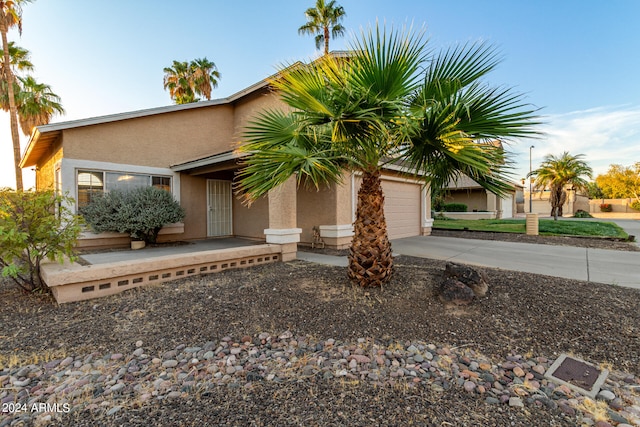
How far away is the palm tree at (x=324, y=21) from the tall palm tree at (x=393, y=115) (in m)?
15.4

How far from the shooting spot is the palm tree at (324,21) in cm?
1666

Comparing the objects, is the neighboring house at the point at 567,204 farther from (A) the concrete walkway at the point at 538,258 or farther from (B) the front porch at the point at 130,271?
(B) the front porch at the point at 130,271

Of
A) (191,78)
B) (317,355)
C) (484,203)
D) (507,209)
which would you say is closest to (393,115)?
(317,355)

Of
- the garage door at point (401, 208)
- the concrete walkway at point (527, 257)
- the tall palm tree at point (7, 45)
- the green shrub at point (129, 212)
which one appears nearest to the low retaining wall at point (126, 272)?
the concrete walkway at point (527, 257)

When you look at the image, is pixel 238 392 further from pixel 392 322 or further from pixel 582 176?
pixel 582 176

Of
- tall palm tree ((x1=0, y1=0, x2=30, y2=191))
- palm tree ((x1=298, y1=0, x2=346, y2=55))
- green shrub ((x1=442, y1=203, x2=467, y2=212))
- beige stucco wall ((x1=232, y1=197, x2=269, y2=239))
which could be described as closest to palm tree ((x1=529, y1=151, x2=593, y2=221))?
green shrub ((x1=442, y1=203, x2=467, y2=212))

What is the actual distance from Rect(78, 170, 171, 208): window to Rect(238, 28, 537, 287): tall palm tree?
7049 millimetres

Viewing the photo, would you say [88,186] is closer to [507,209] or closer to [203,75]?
[203,75]

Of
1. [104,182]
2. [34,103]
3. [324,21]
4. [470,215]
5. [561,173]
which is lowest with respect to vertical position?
[470,215]

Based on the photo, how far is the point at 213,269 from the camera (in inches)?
224

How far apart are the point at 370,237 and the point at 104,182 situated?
345 inches

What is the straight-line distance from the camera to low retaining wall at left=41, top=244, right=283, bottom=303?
413cm

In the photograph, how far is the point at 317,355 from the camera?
2.92 m

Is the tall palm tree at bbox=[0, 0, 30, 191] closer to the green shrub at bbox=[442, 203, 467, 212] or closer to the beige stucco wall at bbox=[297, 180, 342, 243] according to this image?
the beige stucco wall at bbox=[297, 180, 342, 243]
